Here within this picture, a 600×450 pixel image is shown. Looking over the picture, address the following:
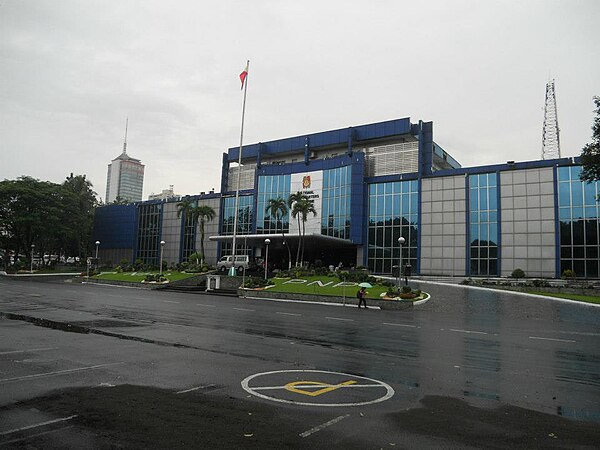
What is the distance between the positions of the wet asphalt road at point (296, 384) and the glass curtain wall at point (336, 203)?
145 feet

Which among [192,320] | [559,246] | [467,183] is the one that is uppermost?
[467,183]

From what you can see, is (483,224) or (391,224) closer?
(483,224)

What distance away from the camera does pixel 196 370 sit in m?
9.27

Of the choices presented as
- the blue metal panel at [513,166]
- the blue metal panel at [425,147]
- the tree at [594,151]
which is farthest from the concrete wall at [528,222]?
the tree at [594,151]

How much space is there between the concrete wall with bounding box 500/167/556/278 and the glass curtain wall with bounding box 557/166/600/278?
0.99 metres

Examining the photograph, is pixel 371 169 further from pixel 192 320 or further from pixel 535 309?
pixel 192 320

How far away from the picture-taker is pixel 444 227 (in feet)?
182

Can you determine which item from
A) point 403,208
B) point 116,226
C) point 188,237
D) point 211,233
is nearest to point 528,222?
point 403,208

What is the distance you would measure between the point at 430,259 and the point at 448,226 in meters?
4.64

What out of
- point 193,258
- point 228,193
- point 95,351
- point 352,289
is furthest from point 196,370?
point 228,193

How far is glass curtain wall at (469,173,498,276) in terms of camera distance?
172 ft

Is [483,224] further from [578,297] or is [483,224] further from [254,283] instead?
[254,283]

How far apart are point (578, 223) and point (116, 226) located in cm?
7920

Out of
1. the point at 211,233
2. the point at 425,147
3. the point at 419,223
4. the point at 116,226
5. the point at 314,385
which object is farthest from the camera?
the point at 116,226
